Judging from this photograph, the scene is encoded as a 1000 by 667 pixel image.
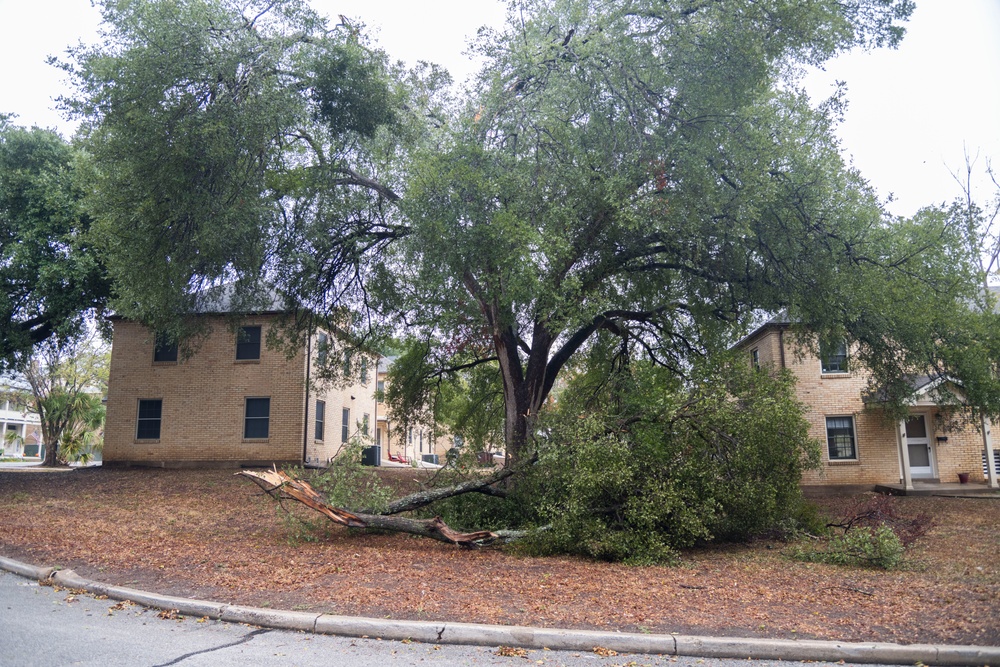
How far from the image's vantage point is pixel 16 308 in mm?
21078

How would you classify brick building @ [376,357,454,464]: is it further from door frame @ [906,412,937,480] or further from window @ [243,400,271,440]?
door frame @ [906,412,937,480]

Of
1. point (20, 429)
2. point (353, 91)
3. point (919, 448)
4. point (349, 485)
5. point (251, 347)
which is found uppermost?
point (353, 91)

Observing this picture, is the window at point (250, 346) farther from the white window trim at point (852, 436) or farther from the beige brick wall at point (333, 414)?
the white window trim at point (852, 436)

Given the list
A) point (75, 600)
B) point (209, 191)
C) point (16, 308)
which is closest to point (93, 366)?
point (16, 308)

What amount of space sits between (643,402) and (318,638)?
277 inches

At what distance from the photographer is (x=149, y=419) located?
81.1ft

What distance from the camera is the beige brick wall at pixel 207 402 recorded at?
949 inches

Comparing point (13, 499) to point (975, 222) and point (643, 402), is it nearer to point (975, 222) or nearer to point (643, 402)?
point (643, 402)

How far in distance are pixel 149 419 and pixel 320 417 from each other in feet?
18.9

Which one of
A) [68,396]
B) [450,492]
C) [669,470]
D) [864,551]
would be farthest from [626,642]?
[68,396]

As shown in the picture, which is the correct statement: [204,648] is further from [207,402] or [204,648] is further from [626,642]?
[207,402]

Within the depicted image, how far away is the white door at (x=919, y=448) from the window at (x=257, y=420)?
22346 mm

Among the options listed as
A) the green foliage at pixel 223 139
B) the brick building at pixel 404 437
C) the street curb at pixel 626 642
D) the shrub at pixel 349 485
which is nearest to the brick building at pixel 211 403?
the brick building at pixel 404 437

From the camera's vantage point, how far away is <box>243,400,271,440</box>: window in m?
24.3
